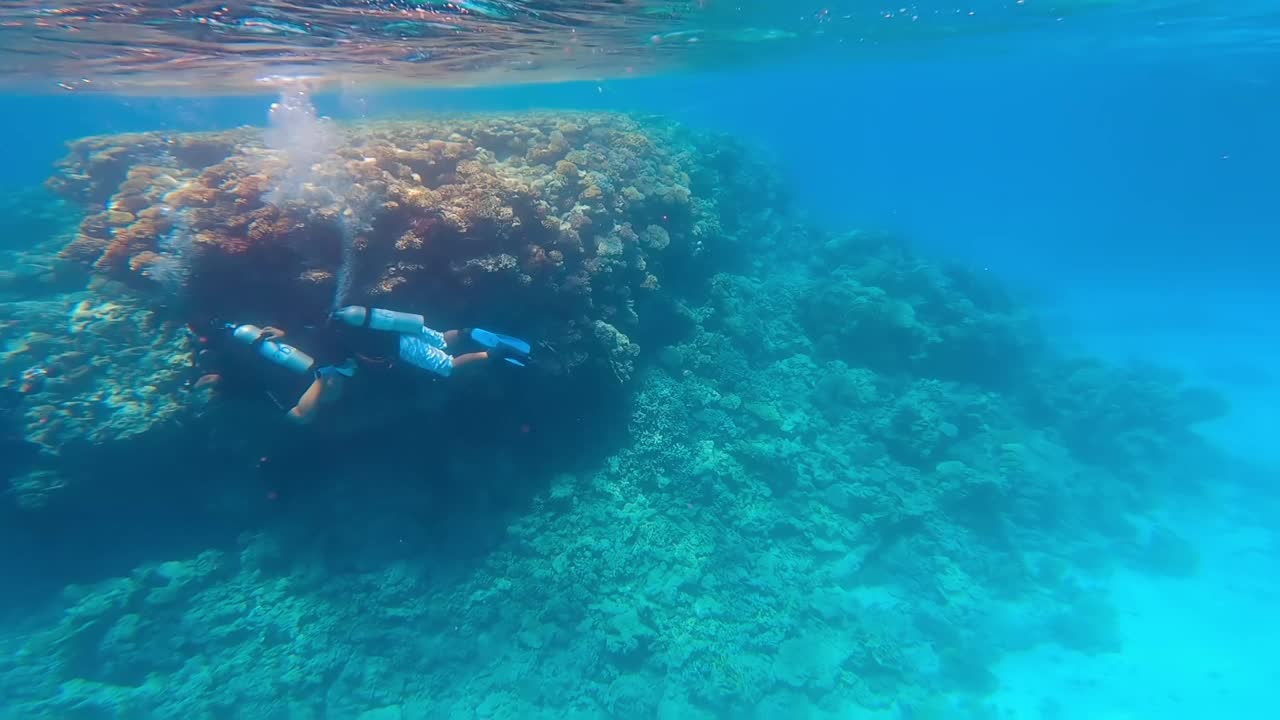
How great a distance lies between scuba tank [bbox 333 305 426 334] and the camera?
5973mm

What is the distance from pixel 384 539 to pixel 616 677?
4.76 meters

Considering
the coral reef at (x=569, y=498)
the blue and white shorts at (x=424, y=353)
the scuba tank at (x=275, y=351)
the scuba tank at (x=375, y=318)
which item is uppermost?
the scuba tank at (x=375, y=318)

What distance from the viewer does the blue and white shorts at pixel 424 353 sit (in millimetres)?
6316

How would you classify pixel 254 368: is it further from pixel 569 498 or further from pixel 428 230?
pixel 569 498

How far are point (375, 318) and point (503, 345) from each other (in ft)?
5.06

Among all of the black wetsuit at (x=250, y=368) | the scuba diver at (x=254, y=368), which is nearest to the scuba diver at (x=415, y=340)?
the scuba diver at (x=254, y=368)

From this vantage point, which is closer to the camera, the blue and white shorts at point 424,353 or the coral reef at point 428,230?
the blue and white shorts at point 424,353

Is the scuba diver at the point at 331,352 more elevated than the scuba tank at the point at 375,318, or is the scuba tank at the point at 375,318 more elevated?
the scuba tank at the point at 375,318

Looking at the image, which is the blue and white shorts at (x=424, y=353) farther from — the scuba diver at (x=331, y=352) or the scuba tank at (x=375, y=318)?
the scuba tank at (x=375, y=318)

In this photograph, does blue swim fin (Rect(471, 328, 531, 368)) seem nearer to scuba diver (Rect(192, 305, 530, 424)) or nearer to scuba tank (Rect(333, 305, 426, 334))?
scuba diver (Rect(192, 305, 530, 424))

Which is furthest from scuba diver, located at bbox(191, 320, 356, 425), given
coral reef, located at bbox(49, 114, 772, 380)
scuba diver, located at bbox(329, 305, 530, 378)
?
scuba diver, located at bbox(329, 305, 530, 378)

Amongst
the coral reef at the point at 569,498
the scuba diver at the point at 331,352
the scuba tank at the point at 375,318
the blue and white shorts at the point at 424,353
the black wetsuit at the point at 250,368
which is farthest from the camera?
the coral reef at the point at 569,498

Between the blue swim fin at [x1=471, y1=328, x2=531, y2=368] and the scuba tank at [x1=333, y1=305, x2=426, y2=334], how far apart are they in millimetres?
810

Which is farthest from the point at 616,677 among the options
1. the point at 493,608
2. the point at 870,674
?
the point at 870,674
